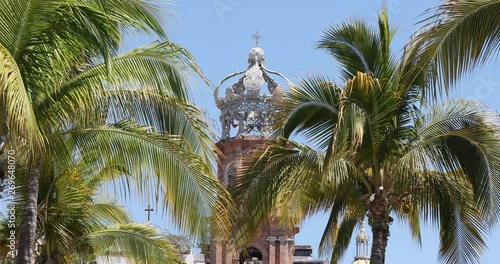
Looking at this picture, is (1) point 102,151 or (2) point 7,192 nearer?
(1) point 102,151

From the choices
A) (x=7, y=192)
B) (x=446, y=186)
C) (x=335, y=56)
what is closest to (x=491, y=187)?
(x=446, y=186)

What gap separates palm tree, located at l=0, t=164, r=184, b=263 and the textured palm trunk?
4.17 meters

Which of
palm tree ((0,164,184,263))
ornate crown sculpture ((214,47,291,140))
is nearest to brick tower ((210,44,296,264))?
ornate crown sculpture ((214,47,291,140))

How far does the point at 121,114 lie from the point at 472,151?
587cm

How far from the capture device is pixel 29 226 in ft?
56.6

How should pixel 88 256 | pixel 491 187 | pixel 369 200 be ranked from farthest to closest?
pixel 88 256 < pixel 369 200 < pixel 491 187

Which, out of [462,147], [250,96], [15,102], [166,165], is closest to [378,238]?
[462,147]

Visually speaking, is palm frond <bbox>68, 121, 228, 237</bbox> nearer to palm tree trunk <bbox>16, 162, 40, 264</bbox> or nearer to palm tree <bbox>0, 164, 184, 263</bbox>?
palm tree trunk <bbox>16, 162, 40, 264</bbox>

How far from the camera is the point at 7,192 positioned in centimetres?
2078

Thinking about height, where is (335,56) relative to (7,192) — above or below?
above

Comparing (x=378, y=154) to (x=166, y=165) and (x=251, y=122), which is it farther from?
(x=251, y=122)

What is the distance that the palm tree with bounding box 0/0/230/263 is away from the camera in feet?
52.5

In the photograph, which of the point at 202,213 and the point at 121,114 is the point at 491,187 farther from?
the point at 121,114

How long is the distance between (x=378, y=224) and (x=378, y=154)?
122cm
